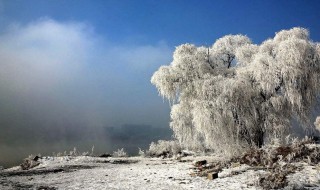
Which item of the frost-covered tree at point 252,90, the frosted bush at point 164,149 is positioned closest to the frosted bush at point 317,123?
the frost-covered tree at point 252,90

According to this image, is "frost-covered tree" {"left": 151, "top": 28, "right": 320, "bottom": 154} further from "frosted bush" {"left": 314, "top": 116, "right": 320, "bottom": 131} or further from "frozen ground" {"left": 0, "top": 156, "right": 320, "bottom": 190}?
"frozen ground" {"left": 0, "top": 156, "right": 320, "bottom": 190}

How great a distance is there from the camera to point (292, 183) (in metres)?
11.4

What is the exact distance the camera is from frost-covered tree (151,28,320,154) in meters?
20.5

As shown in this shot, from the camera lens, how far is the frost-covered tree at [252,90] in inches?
808

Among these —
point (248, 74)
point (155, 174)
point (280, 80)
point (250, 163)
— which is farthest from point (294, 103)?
point (155, 174)

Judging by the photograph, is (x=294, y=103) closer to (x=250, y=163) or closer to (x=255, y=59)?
(x=255, y=59)

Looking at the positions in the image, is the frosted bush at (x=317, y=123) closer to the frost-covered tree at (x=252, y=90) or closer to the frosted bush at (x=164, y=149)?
the frost-covered tree at (x=252, y=90)

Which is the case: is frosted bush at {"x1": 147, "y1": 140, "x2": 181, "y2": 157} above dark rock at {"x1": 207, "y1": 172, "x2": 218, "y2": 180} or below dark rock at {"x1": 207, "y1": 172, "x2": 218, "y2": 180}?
above

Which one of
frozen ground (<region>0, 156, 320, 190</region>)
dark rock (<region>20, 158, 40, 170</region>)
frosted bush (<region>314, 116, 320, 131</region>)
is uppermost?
frosted bush (<region>314, 116, 320, 131</region>)

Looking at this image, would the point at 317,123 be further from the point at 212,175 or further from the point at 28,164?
the point at 28,164

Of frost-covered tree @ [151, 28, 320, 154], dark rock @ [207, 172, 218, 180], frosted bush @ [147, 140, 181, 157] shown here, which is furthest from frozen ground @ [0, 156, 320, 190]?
frosted bush @ [147, 140, 181, 157]

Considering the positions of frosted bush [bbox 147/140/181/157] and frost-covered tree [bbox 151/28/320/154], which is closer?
frost-covered tree [bbox 151/28/320/154]

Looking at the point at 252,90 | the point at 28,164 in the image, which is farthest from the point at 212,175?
the point at 28,164

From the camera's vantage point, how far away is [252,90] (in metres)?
21.8
